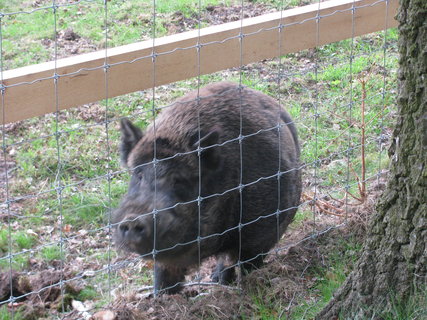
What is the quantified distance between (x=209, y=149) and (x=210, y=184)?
29 cm

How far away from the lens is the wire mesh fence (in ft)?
15.9

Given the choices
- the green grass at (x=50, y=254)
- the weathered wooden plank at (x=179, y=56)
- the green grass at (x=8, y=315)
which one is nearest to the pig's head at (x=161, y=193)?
the weathered wooden plank at (x=179, y=56)

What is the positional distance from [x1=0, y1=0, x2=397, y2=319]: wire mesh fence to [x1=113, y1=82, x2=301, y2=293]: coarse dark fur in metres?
0.01

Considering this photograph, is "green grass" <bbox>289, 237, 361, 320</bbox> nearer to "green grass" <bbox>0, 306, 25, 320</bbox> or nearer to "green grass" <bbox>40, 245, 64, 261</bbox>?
"green grass" <bbox>0, 306, 25, 320</bbox>

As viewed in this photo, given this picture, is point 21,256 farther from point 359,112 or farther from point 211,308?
point 359,112

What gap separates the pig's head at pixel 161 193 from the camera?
4.58 metres

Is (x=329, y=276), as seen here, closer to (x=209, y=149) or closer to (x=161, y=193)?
(x=209, y=149)

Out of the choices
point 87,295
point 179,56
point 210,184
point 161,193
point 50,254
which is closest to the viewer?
point 161,193

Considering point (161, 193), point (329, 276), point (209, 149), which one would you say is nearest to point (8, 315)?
point (161, 193)

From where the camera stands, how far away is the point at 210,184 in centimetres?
511

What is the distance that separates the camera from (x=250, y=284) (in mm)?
5203

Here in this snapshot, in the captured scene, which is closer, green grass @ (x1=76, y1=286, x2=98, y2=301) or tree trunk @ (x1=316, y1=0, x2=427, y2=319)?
tree trunk @ (x1=316, y1=0, x2=427, y2=319)

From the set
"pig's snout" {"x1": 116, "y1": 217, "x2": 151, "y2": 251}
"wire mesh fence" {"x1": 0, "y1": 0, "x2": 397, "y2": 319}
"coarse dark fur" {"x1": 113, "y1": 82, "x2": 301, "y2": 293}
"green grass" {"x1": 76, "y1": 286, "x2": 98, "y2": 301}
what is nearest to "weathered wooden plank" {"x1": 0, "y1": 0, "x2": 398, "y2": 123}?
"wire mesh fence" {"x1": 0, "y1": 0, "x2": 397, "y2": 319}

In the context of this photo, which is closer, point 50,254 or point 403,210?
point 403,210
